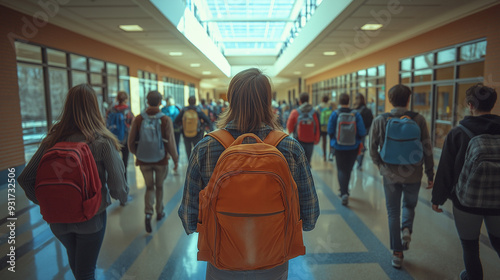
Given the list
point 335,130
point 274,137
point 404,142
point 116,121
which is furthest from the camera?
point 116,121

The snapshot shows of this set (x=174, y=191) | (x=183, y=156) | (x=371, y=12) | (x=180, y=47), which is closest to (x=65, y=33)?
(x=180, y=47)

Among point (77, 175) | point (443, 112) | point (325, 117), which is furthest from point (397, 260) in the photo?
point (443, 112)

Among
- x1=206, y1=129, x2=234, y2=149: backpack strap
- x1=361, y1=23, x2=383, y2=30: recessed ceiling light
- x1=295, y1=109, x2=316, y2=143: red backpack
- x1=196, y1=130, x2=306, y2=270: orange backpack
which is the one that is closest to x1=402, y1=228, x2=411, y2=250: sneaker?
x1=196, y1=130, x2=306, y2=270: orange backpack

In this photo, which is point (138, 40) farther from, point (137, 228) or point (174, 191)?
point (137, 228)

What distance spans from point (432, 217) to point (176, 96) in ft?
59.3

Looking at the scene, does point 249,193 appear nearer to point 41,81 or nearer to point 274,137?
point 274,137

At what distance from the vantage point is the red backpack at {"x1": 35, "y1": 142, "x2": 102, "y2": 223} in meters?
1.76

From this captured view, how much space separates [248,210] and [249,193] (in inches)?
2.7

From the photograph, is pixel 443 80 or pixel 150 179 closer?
pixel 150 179

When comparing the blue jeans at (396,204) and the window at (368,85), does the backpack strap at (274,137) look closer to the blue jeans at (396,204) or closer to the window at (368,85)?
the blue jeans at (396,204)

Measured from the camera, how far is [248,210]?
1.22 m

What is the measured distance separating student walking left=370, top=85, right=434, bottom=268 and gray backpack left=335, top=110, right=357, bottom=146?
1.63 m

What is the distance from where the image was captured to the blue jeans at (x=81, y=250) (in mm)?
2020

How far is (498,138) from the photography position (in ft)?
6.95
